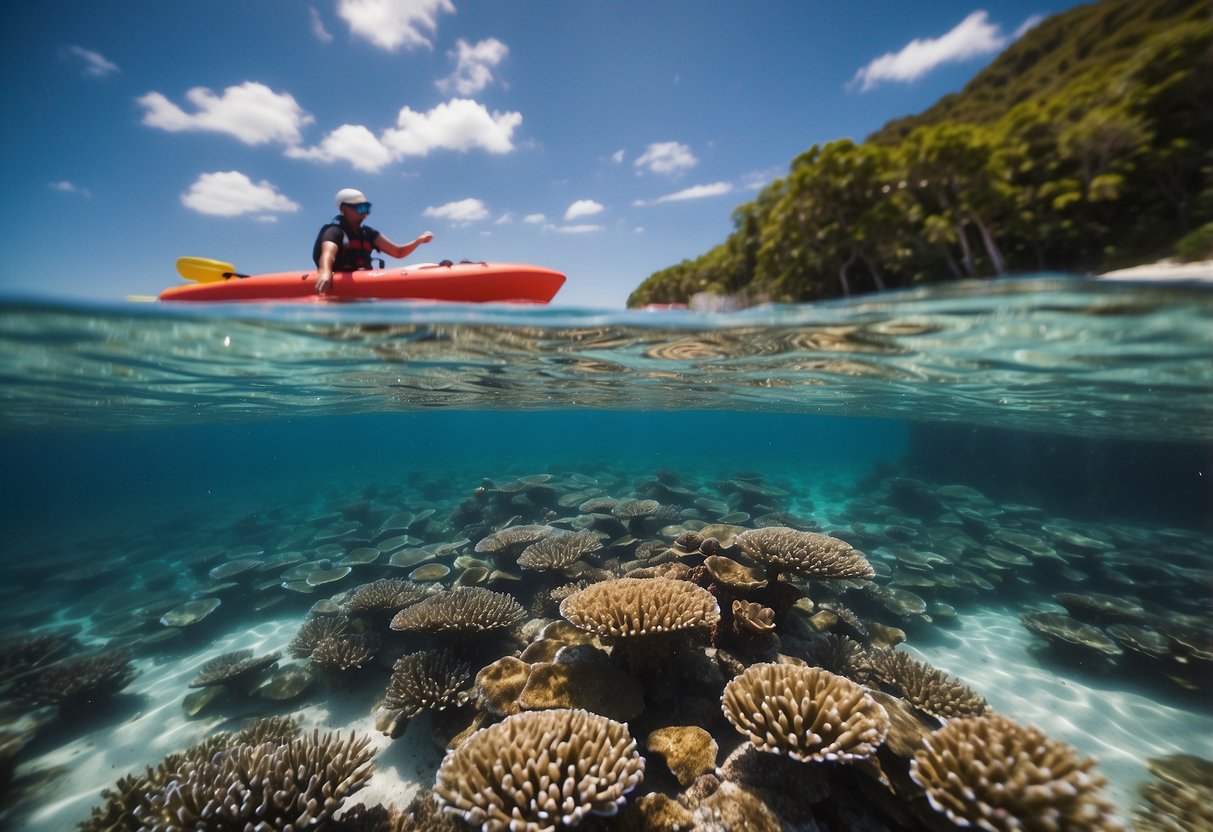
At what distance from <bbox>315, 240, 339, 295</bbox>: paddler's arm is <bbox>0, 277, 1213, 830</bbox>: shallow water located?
0.57 metres

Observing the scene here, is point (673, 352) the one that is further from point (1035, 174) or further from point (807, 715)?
point (807, 715)

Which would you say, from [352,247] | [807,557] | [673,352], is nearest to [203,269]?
[352,247]

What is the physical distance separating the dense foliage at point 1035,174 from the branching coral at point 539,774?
10005 millimetres

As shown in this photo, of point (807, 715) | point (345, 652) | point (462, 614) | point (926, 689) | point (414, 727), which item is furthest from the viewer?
point (345, 652)

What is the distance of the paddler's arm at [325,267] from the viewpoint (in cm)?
747

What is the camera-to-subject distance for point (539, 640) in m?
5.48

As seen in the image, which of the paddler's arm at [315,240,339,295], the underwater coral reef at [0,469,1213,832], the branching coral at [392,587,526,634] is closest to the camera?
the underwater coral reef at [0,469,1213,832]

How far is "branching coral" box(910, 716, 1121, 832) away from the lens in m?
2.63

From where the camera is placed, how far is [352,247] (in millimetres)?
8969

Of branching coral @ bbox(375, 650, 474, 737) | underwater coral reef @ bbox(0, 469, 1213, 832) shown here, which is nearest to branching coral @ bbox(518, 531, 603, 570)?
underwater coral reef @ bbox(0, 469, 1213, 832)

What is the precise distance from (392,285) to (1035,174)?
11.6m

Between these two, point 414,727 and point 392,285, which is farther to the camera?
point 392,285

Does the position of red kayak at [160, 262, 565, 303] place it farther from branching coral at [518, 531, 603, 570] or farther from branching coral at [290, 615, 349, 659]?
branching coral at [290, 615, 349, 659]

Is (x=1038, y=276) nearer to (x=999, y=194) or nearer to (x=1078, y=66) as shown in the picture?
(x=999, y=194)
